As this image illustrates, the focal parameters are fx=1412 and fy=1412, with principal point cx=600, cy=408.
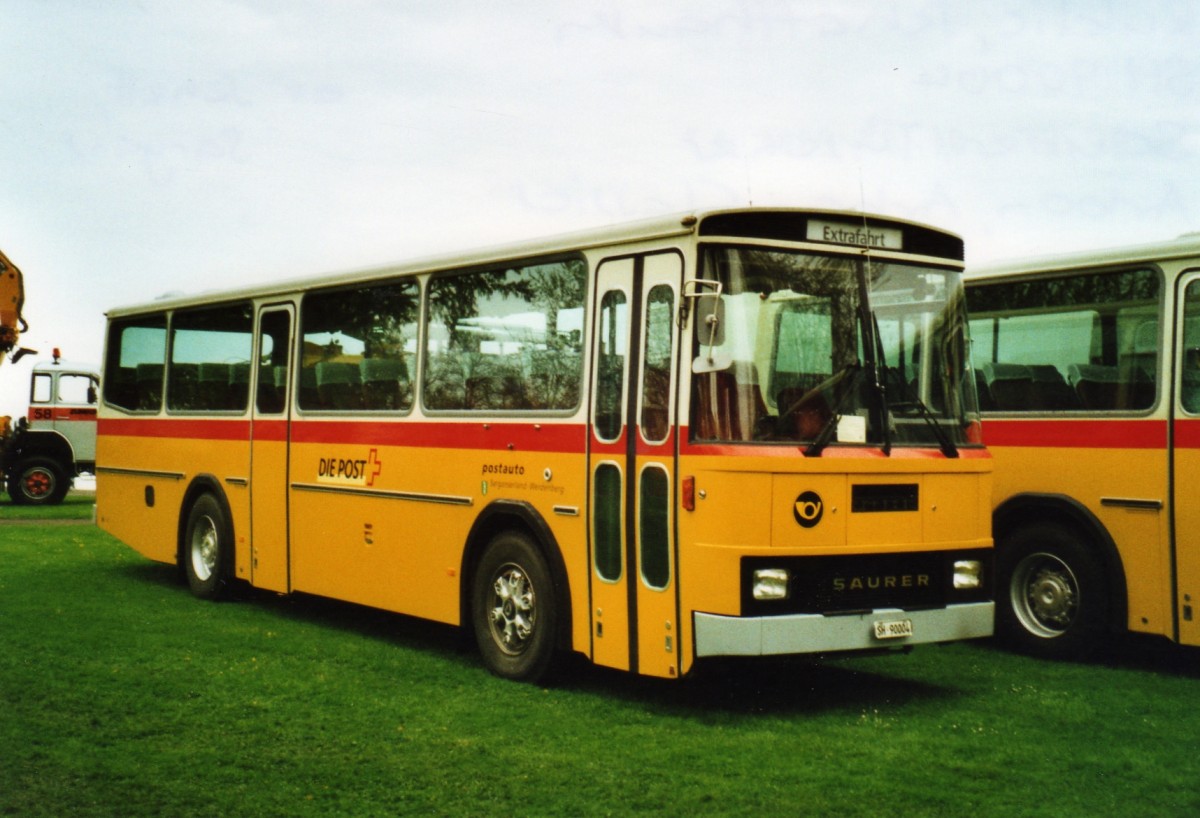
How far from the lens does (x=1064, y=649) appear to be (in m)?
10.3

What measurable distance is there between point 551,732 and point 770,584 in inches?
57.1

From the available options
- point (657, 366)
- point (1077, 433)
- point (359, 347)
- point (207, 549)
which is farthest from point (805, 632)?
point (207, 549)

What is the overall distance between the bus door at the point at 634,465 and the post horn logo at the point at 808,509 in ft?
2.37

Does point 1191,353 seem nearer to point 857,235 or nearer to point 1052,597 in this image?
point 1052,597

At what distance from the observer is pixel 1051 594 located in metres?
10.5

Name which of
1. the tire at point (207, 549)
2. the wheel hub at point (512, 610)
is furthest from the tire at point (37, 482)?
the wheel hub at point (512, 610)

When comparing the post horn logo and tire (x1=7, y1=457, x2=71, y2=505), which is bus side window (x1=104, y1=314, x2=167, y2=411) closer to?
the post horn logo

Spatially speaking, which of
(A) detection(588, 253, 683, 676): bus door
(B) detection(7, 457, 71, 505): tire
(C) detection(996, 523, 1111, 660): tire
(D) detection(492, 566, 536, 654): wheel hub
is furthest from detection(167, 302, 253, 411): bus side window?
(B) detection(7, 457, 71, 505): tire

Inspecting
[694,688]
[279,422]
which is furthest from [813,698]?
[279,422]

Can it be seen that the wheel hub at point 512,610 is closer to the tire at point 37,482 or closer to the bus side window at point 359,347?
the bus side window at point 359,347

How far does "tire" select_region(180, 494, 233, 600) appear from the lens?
13117 mm

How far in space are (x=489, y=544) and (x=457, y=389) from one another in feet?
3.84

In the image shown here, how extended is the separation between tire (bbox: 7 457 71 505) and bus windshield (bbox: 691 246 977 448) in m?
22.5

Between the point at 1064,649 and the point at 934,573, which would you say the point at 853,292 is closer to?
the point at 934,573
